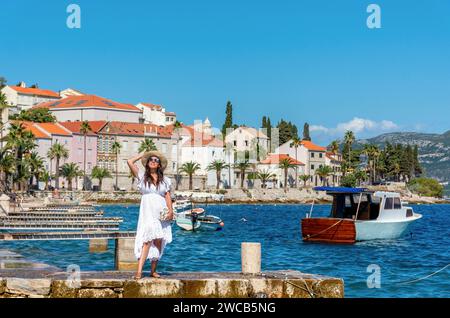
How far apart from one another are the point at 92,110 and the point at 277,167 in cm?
3850

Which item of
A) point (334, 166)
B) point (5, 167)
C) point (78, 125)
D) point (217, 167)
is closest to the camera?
point (5, 167)

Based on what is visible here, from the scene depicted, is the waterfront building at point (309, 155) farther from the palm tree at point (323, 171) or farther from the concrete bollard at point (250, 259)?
the concrete bollard at point (250, 259)

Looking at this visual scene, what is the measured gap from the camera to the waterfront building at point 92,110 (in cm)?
15462

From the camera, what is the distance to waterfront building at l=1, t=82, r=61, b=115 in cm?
16688

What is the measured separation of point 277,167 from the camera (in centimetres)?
16325

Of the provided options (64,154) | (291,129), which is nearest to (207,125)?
(291,129)

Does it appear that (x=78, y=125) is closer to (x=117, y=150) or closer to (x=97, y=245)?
(x=117, y=150)

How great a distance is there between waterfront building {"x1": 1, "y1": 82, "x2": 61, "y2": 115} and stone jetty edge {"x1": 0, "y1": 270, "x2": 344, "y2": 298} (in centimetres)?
15299

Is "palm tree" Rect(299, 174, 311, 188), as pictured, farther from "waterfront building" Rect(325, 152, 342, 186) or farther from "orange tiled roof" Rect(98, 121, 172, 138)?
"orange tiled roof" Rect(98, 121, 172, 138)

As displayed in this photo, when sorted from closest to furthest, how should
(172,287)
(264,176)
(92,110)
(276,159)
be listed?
(172,287)
(92,110)
(264,176)
(276,159)

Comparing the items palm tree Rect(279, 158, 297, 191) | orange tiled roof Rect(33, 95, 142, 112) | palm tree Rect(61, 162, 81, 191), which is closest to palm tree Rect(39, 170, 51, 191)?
palm tree Rect(61, 162, 81, 191)

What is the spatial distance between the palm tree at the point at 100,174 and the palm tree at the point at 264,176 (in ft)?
109

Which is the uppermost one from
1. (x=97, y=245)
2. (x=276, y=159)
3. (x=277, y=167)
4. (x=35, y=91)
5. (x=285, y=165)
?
(x=35, y=91)

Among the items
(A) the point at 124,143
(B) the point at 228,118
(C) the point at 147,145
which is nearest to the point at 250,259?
(C) the point at 147,145
